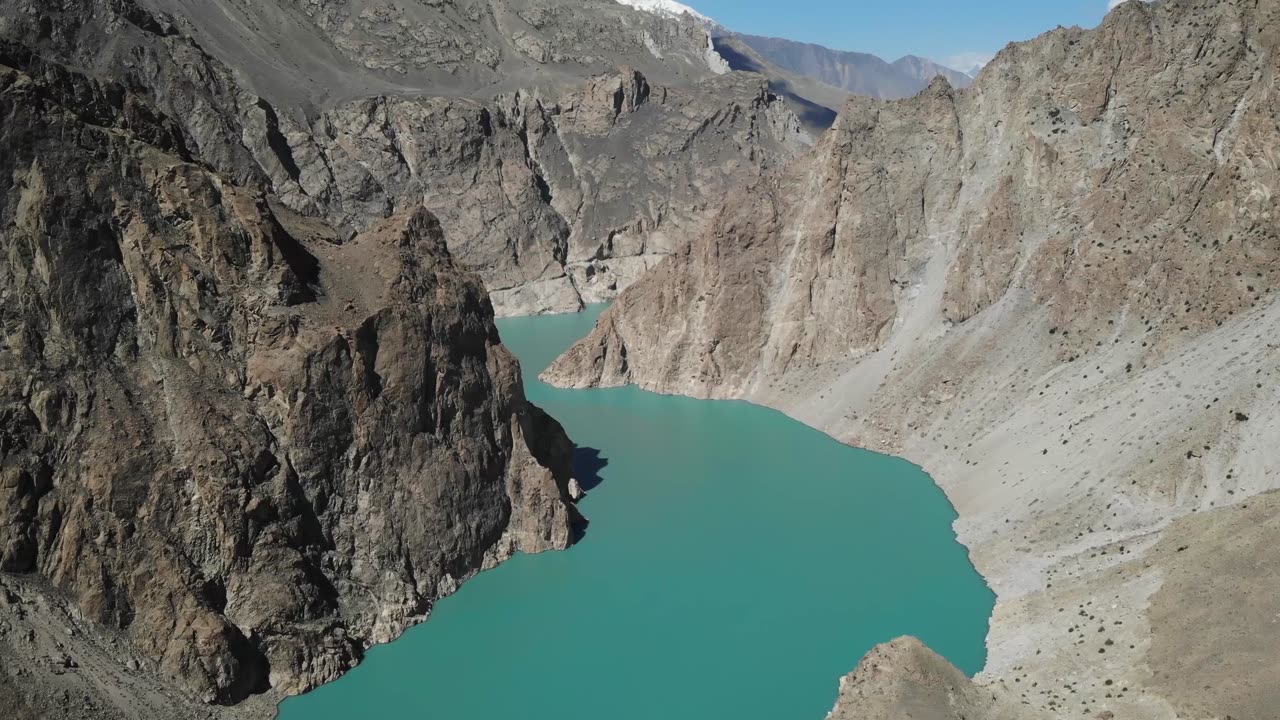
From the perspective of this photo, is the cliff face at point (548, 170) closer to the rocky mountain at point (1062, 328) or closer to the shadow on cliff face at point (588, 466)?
the rocky mountain at point (1062, 328)

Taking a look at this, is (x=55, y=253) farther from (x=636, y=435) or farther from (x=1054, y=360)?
(x=1054, y=360)

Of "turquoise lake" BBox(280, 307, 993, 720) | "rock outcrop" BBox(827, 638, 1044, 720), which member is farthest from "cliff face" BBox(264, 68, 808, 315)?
"rock outcrop" BBox(827, 638, 1044, 720)

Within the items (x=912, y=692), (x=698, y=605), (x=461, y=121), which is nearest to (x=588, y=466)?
(x=698, y=605)

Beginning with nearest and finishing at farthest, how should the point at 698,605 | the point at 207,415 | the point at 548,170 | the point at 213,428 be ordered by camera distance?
the point at 213,428 → the point at 207,415 → the point at 698,605 → the point at 548,170

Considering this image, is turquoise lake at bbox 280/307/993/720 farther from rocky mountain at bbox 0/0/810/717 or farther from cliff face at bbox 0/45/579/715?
cliff face at bbox 0/45/579/715

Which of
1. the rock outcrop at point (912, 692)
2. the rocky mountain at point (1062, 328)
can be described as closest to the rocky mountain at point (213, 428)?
the rock outcrop at point (912, 692)

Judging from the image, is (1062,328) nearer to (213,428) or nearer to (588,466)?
(588,466)
